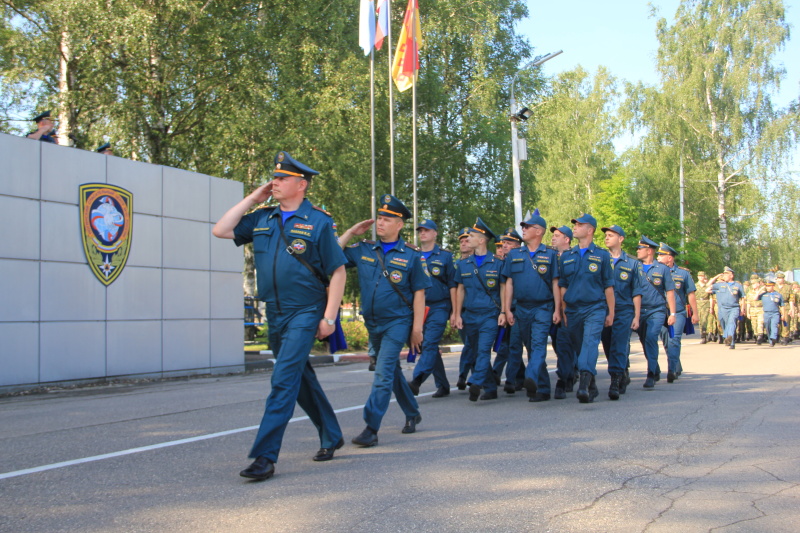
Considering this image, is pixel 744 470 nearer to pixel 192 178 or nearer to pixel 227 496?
pixel 227 496

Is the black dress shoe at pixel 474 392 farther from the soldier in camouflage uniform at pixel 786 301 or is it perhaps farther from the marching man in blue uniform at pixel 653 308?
the soldier in camouflage uniform at pixel 786 301

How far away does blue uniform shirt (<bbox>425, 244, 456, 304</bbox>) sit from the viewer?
902 centimetres

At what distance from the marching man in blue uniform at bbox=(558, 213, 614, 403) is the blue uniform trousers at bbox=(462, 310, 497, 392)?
A: 2.87ft

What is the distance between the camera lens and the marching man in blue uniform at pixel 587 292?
8.57 meters

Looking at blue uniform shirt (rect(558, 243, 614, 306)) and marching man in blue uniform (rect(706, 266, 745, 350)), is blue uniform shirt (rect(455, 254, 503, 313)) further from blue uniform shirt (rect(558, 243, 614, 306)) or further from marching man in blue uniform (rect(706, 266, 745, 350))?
marching man in blue uniform (rect(706, 266, 745, 350))

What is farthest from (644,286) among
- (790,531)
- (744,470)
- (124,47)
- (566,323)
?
(124,47)

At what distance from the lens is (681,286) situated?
39.8ft

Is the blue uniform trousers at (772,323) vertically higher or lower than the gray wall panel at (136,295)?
lower

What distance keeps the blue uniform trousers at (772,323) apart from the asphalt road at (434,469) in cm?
1166

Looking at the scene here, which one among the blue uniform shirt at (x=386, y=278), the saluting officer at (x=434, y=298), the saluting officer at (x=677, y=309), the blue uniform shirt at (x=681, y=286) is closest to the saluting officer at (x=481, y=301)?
the saluting officer at (x=434, y=298)

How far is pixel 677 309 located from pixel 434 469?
7.75m

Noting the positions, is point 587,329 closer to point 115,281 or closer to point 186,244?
point 115,281

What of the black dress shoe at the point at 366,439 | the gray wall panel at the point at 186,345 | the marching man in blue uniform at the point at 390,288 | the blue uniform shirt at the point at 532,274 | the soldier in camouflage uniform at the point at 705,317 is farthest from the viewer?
the soldier in camouflage uniform at the point at 705,317

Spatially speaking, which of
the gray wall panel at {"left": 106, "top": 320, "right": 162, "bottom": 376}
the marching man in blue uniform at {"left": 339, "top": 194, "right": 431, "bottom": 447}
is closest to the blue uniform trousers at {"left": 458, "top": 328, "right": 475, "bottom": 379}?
the marching man in blue uniform at {"left": 339, "top": 194, "right": 431, "bottom": 447}
